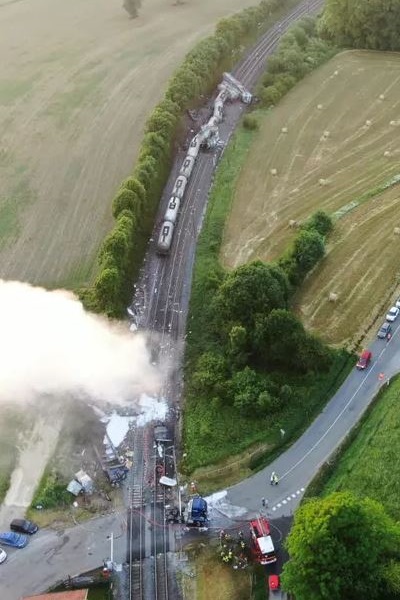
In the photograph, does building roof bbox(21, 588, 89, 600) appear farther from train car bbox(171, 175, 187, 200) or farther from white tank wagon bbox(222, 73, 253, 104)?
white tank wagon bbox(222, 73, 253, 104)

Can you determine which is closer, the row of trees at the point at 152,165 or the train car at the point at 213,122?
the row of trees at the point at 152,165

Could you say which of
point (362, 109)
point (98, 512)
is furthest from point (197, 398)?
point (362, 109)

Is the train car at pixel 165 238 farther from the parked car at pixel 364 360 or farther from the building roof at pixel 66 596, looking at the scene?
the building roof at pixel 66 596

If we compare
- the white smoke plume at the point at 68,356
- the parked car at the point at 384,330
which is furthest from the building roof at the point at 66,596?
the parked car at the point at 384,330

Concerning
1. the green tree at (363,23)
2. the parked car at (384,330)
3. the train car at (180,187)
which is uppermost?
the green tree at (363,23)

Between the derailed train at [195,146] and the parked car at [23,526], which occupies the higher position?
the derailed train at [195,146]

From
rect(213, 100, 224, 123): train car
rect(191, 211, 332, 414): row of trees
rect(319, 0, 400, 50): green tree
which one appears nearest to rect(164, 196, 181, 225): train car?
rect(191, 211, 332, 414): row of trees

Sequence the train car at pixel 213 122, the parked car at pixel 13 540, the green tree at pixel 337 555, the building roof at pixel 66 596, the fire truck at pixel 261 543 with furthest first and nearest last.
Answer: the train car at pixel 213 122
the parked car at pixel 13 540
the fire truck at pixel 261 543
the building roof at pixel 66 596
the green tree at pixel 337 555
